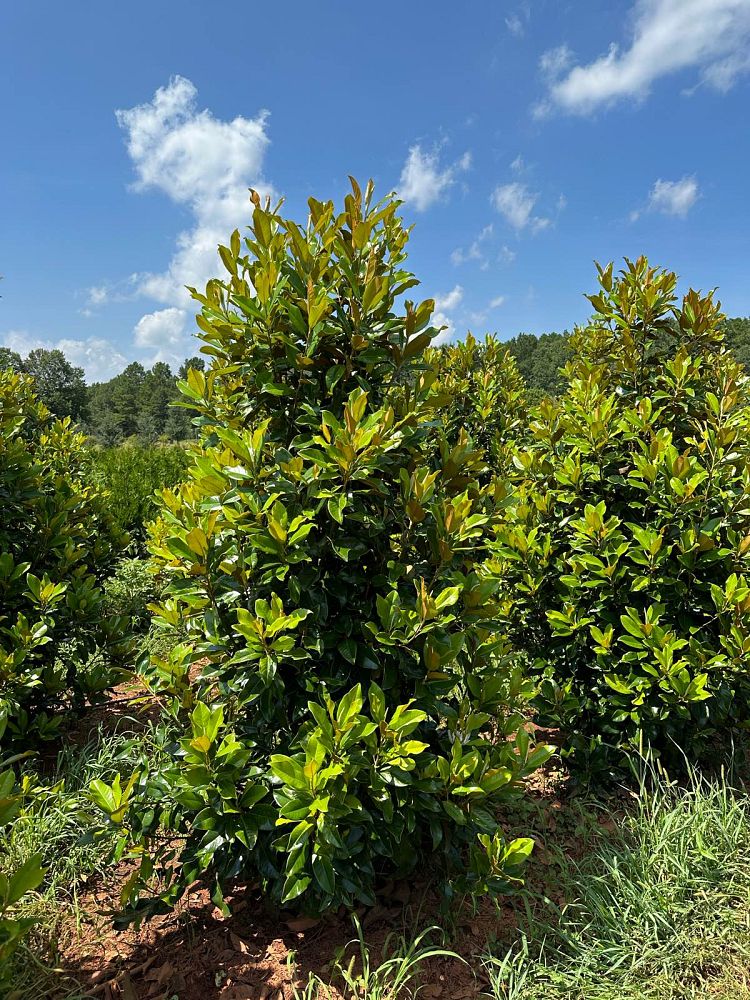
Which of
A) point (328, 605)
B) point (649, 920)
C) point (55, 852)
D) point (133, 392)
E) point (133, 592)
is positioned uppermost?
point (133, 392)

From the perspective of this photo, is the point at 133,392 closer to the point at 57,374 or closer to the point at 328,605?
the point at 57,374

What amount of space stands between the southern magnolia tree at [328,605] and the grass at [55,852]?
40 centimetres

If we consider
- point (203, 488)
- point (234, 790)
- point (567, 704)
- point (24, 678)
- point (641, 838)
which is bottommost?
point (641, 838)

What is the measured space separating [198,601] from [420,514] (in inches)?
36.1

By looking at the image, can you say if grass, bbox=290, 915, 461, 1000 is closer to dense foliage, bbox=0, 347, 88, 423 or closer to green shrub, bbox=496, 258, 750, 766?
green shrub, bbox=496, 258, 750, 766

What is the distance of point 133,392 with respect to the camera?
90.7 metres

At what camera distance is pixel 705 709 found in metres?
2.88

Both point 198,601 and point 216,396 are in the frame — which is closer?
point 198,601

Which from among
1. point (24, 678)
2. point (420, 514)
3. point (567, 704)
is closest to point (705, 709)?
point (567, 704)

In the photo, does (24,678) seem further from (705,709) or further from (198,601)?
(705,709)

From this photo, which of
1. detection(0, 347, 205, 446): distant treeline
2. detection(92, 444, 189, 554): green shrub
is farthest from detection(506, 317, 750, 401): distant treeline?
detection(92, 444, 189, 554): green shrub

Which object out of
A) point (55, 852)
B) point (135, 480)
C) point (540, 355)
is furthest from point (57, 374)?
point (55, 852)

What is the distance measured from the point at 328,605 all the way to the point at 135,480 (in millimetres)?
8487

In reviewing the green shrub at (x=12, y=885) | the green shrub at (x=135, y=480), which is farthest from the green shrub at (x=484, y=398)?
the green shrub at (x=12, y=885)
